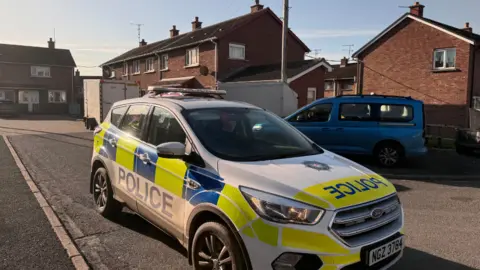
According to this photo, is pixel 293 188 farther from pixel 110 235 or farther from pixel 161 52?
pixel 161 52

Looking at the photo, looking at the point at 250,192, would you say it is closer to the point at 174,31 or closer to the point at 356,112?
the point at 356,112

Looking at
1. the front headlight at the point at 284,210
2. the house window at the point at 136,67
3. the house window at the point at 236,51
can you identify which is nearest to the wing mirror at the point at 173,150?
the front headlight at the point at 284,210

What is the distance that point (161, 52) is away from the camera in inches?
1188

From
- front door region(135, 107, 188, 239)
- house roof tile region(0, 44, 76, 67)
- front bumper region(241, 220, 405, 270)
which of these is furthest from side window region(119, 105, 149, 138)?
house roof tile region(0, 44, 76, 67)

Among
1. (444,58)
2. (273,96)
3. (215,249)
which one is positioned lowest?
(215,249)

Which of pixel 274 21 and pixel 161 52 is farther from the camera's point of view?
pixel 161 52

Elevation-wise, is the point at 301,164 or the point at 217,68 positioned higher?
the point at 217,68

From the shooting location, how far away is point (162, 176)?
3939mm

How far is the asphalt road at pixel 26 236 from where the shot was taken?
3.99 m

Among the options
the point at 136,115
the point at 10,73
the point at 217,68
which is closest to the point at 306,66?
the point at 217,68

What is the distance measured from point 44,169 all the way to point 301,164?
7693mm

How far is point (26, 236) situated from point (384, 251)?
13.5 feet

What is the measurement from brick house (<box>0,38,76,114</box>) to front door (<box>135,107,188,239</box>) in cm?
4284

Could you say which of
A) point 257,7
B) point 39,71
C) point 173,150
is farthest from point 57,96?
point 173,150
